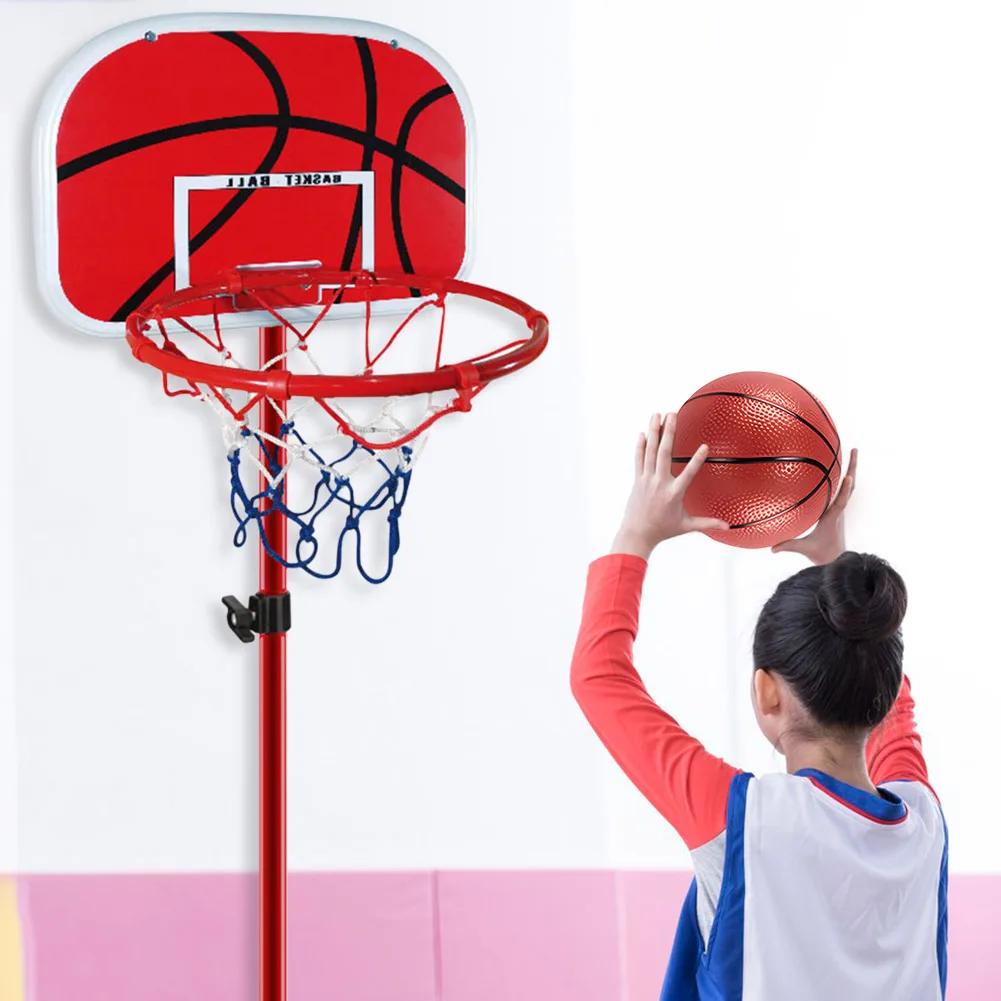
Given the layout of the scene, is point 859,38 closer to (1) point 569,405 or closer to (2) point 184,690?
(1) point 569,405

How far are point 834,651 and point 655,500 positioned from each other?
0.25 m

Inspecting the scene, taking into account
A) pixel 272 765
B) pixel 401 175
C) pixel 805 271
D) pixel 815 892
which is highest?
pixel 401 175

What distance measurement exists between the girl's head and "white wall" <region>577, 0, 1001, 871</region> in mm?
1145

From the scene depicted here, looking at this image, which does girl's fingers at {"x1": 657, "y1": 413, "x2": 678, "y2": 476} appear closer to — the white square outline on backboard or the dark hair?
the dark hair

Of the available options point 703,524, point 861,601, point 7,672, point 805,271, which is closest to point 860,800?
point 861,601

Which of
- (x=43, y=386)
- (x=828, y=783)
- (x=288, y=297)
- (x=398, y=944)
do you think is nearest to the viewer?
(x=828, y=783)

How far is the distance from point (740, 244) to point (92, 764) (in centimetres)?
158

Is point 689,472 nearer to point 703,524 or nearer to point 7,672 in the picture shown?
point 703,524

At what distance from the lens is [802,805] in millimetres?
1147

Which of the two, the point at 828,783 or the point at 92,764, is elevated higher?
the point at 828,783

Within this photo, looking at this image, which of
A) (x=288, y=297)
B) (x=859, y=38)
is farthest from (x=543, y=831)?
(x=859, y=38)

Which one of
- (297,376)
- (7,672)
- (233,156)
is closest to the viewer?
(297,376)

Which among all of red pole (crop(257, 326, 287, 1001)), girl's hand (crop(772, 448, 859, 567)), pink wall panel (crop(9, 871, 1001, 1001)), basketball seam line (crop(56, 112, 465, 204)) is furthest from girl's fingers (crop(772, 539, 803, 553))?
pink wall panel (crop(9, 871, 1001, 1001))

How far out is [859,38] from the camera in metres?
2.23
